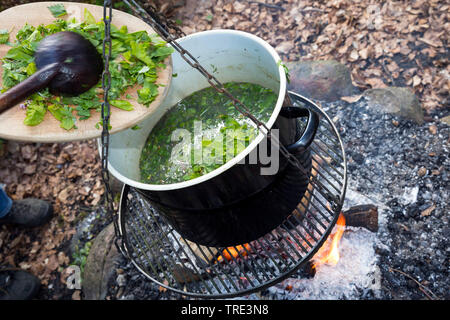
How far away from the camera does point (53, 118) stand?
4.55 feet

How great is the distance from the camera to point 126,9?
3.72m

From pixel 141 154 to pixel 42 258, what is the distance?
6.05 feet

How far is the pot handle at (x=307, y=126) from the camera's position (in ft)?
4.30

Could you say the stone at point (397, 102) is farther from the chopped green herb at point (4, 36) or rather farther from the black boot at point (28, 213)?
the black boot at point (28, 213)

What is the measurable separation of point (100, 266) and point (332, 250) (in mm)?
1737

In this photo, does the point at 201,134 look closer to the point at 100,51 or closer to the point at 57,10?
the point at 100,51

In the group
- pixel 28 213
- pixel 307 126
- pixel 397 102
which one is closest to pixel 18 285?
pixel 28 213

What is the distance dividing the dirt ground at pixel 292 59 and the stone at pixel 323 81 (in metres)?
0.19

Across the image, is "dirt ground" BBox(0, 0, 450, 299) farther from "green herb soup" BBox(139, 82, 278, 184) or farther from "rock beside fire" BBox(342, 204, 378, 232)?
"green herb soup" BBox(139, 82, 278, 184)

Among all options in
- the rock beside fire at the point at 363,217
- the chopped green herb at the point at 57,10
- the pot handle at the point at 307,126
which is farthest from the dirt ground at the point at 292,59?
the chopped green herb at the point at 57,10

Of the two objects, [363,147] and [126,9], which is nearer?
[363,147]
